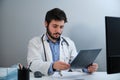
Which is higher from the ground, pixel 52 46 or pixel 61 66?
pixel 52 46

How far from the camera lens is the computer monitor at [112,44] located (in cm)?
133

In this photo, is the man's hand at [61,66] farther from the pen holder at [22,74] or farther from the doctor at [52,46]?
the pen holder at [22,74]

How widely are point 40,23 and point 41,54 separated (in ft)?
2.01

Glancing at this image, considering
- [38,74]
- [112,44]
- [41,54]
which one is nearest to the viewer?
[112,44]

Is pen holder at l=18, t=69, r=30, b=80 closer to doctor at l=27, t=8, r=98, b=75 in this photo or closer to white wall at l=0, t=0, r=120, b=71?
doctor at l=27, t=8, r=98, b=75

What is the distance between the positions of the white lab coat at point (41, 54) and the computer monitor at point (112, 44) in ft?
2.39

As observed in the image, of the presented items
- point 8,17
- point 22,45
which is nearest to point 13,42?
point 22,45

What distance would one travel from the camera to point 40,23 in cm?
279

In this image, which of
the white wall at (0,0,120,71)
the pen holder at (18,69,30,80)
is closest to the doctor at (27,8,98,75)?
the white wall at (0,0,120,71)

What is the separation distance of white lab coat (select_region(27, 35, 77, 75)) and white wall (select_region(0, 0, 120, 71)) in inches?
15.9

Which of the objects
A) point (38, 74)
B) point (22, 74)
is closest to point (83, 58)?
point (38, 74)

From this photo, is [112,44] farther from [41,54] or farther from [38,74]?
[41,54]

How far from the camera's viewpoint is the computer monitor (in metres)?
1.33

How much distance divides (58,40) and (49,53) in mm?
198
